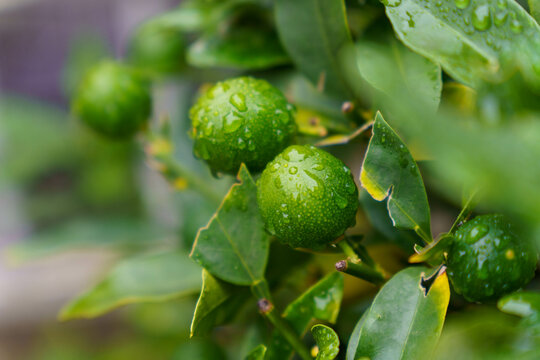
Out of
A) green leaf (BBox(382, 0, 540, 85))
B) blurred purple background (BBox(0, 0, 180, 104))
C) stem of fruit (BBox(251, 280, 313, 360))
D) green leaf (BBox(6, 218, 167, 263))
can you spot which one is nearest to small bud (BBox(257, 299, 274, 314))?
stem of fruit (BBox(251, 280, 313, 360))

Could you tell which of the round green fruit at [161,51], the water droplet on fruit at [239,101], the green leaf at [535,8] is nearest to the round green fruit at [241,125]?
the water droplet on fruit at [239,101]

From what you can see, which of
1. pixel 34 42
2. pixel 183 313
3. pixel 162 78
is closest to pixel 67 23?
pixel 34 42

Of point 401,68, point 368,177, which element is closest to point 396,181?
point 368,177

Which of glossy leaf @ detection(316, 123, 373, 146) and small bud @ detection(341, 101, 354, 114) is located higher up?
small bud @ detection(341, 101, 354, 114)

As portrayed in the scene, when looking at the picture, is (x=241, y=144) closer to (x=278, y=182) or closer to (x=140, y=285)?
(x=278, y=182)

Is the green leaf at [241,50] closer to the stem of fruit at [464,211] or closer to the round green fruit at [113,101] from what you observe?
the round green fruit at [113,101]

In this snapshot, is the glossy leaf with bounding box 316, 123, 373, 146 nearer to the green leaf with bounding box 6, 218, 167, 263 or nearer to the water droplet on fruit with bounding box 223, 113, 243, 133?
the water droplet on fruit with bounding box 223, 113, 243, 133
